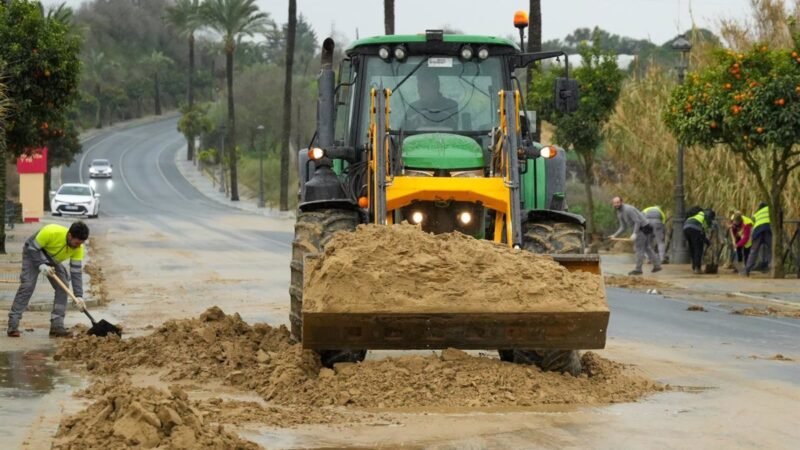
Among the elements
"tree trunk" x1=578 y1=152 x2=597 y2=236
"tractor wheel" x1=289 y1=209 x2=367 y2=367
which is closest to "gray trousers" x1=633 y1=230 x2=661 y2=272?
"tree trunk" x1=578 y1=152 x2=597 y2=236

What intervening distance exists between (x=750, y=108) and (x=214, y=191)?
71318 mm

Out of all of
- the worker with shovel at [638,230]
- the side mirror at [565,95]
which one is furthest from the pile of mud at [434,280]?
the worker with shovel at [638,230]

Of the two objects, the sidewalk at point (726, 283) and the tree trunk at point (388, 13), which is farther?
the tree trunk at point (388, 13)

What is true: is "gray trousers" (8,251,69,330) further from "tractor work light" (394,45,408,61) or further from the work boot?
"tractor work light" (394,45,408,61)

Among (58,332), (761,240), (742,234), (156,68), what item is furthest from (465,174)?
(156,68)

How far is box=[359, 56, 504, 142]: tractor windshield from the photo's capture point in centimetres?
1362

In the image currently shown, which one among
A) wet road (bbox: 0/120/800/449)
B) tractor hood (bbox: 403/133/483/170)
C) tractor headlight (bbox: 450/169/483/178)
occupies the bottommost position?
wet road (bbox: 0/120/800/449)

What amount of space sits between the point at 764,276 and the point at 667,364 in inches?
617

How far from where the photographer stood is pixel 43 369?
1335cm

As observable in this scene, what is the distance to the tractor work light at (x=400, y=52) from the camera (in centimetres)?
1388

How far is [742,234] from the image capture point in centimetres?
3055

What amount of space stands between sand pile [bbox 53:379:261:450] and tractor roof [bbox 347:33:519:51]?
5168 mm

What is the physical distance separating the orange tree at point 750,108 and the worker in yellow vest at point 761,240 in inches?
40.4

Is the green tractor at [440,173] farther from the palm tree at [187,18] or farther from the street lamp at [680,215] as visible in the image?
the palm tree at [187,18]
